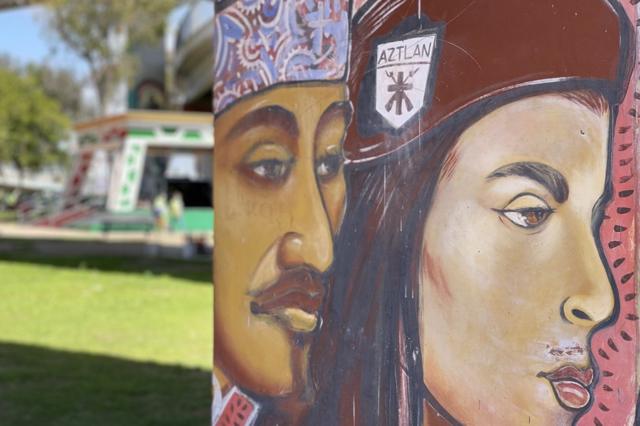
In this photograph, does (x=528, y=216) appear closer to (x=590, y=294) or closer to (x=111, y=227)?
(x=590, y=294)

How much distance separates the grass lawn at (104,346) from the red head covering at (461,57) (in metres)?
3.74

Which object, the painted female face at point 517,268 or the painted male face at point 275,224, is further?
the painted male face at point 275,224

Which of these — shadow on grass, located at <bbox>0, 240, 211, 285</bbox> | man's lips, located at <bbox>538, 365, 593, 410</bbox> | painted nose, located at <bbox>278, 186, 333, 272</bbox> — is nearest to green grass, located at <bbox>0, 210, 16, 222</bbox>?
shadow on grass, located at <bbox>0, 240, 211, 285</bbox>

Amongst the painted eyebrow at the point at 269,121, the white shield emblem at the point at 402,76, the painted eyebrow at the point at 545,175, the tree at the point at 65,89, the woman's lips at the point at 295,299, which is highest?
the tree at the point at 65,89

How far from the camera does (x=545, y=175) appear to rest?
9.91ft

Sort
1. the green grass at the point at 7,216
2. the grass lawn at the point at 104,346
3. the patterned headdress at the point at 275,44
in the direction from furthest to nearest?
the green grass at the point at 7,216
the grass lawn at the point at 104,346
the patterned headdress at the point at 275,44

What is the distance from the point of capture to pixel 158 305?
1235 cm

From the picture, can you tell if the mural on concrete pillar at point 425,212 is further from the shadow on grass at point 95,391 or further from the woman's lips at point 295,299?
the shadow on grass at point 95,391

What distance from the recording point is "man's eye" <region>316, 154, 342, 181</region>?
3809 millimetres

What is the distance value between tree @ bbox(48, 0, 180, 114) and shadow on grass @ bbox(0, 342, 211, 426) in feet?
112

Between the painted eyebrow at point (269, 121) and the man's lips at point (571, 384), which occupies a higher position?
the painted eyebrow at point (269, 121)

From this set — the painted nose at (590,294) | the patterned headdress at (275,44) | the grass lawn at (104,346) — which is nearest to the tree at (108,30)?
the grass lawn at (104,346)

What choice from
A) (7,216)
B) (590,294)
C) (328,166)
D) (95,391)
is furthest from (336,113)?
(7,216)

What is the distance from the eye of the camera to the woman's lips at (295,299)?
3.88m
